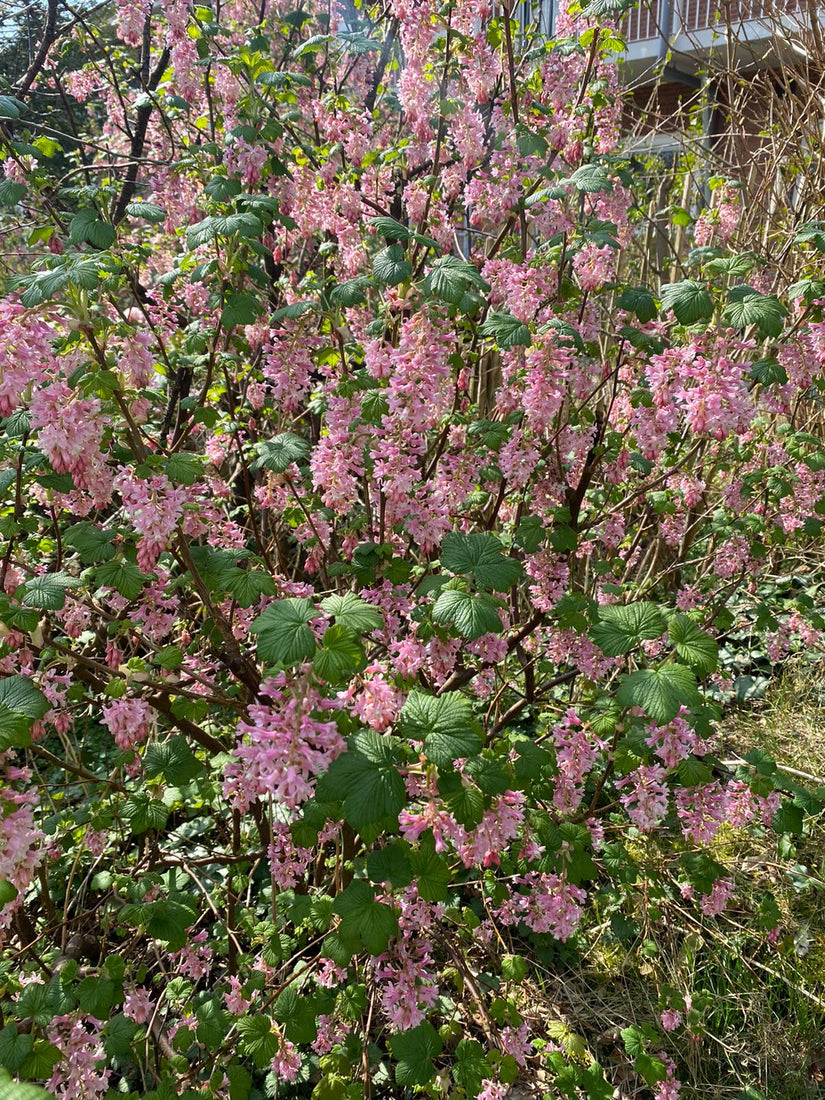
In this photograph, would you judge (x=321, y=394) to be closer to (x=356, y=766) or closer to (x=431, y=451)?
(x=431, y=451)

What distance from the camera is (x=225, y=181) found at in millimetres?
2184

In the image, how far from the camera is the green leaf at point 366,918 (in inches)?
58.3

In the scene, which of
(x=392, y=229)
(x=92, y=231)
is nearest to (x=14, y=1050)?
(x=92, y=231)

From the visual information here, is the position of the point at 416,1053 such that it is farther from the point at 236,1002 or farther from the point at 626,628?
the point at 626,628

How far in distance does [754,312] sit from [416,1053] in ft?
6.38

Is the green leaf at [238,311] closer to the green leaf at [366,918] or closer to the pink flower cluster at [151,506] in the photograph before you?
the pink flower cluster at [151,506]

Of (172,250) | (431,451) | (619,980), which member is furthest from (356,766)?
(172,250)

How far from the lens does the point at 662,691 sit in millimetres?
1403

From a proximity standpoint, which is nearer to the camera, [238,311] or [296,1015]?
[296,1015]

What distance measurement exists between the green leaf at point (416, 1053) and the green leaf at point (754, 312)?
73.8 inches

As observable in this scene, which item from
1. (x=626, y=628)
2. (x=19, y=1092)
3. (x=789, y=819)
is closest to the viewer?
(x=19, y=1092)

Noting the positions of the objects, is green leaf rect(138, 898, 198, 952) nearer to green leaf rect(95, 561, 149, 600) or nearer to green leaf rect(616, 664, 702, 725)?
green leaf rect(95, 561, 149, 600)

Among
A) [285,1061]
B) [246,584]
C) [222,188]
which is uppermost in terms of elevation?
[222,188]

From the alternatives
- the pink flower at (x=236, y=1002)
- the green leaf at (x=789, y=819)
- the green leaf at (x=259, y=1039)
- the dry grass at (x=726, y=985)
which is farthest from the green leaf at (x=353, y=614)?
the dry grass at (x=726, y=985)
